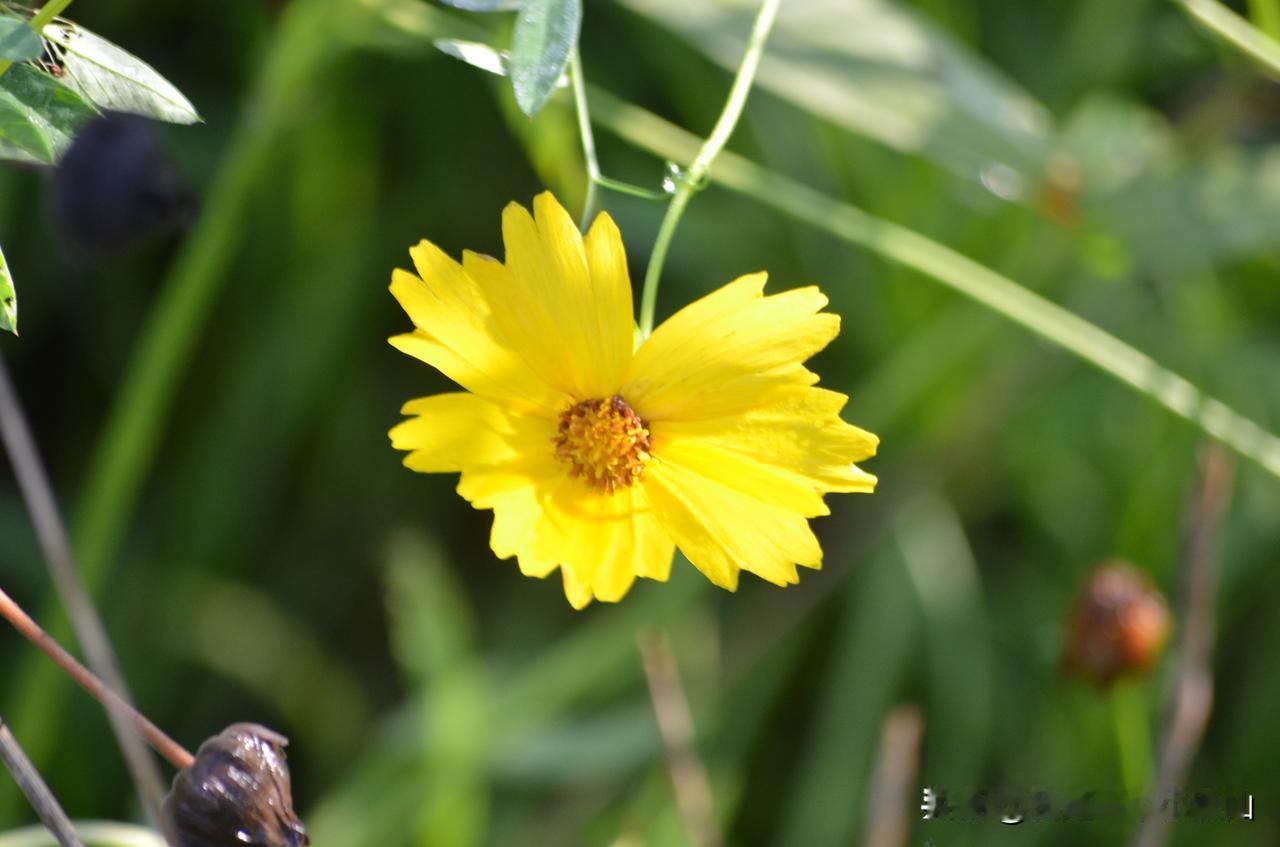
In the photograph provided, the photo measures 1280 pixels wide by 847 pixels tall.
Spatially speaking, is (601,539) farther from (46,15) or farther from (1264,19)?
(1264,19)

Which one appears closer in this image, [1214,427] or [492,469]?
[492,469]

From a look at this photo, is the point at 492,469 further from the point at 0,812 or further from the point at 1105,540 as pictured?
the point at 1105,540

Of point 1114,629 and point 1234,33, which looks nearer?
point 1234,33

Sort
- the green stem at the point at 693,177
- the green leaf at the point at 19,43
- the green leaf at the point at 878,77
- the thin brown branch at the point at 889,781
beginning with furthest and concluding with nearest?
the green leaf at the point at 878,77
the thin brown branch at the point at 889,781
the green stem at the point at 693,177
the green leaf at the point at 19,43

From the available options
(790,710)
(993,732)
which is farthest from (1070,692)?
(790,710)

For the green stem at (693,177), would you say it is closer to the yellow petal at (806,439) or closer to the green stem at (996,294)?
the yellow petal at (806,439)

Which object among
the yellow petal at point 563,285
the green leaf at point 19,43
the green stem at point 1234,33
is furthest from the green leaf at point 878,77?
the green leaf at point 19,43

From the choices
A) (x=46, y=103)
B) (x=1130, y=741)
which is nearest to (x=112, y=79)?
(x=46, y=103)
